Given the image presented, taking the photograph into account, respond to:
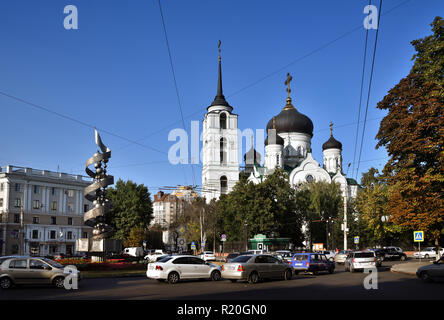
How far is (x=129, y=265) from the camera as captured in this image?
29.1m

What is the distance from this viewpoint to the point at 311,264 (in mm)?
26250

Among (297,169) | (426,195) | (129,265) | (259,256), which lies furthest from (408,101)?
→ (297,169)

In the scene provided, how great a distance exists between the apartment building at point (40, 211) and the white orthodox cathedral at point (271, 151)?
978 inches

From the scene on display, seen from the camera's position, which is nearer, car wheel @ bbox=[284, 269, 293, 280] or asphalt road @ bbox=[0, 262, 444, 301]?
asphalt road @ bbox=[0, 262, 444, 301]

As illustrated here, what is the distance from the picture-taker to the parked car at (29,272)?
17531 mm

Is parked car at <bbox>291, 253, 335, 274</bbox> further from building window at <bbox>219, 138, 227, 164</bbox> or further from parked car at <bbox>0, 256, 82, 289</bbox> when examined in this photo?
building window at <bbox>219, 138, 227, 164</bbox>

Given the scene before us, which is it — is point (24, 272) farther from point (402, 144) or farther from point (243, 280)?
point (402, 144)

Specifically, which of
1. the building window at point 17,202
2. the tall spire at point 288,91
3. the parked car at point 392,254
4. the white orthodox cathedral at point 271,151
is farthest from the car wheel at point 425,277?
the tall spire at point 288,91

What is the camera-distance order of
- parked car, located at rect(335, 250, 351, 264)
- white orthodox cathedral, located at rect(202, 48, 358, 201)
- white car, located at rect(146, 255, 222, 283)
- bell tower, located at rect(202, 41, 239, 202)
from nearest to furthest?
1. white car, located at rect(146, 255, 222, 283)
2. parked car, located at rect(335, 250, 351, 264)
3. white orthodox cathedral, located at rect(202, 48, 358, 201)
4. bell tower, located at rect(202, 41, 239, 202)

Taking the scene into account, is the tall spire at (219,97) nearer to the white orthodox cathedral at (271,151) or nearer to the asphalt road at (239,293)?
the white orthodox cathedral at (271,151)

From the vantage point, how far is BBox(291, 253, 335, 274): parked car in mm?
26250

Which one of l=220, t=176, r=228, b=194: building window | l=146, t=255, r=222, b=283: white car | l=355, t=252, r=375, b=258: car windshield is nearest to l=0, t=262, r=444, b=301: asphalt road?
l=146, t=255, r=222, b=283: white car

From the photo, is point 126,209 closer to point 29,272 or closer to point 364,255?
point 364,255

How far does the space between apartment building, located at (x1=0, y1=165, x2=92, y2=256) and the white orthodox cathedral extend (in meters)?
24.8
